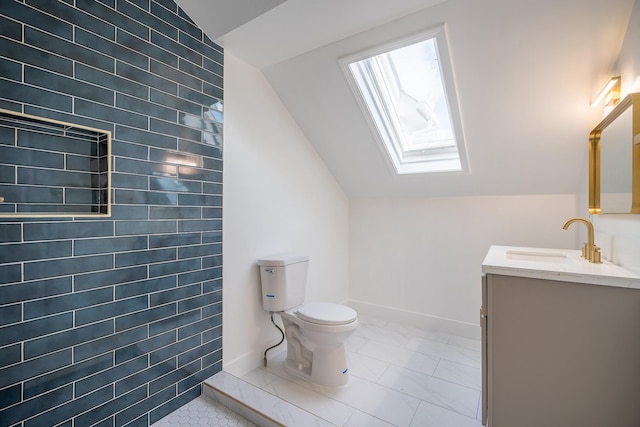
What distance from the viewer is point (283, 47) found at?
6.77 feet

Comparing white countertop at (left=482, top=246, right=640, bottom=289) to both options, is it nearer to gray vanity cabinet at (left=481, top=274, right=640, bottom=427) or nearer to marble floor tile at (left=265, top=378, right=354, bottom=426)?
gray vanity cabinet at (left=481, top=274, right=640, bottom=427)

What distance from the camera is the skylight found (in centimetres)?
211

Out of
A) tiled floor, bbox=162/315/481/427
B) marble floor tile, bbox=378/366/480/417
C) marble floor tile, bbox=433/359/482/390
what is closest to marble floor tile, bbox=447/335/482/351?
tiled floor, bbox=162/315/481/427

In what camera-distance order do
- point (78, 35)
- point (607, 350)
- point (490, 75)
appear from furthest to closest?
point (490, 75) < point (78, 35) < point (607, 350)

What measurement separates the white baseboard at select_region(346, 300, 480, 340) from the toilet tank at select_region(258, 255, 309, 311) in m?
1.33

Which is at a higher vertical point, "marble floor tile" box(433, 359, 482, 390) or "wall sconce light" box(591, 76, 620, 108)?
"wall sconce light" box(591, 76, 620, 108)

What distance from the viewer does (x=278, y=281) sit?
227 cm

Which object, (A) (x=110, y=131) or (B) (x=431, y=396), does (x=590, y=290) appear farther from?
(A) (x=110, y=131)

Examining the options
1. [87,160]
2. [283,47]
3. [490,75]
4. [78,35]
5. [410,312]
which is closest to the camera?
[78,35]

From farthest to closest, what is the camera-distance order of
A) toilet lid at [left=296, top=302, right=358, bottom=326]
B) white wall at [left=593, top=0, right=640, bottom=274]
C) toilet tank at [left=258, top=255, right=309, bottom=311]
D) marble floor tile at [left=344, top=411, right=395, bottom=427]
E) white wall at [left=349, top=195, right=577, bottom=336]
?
white wall at [left=349, top=195, right=577, bottom=336] < toilet tank at [left=258, top=255, right=309, bottom=311] < toilet lid at [left=296, top=302, right=358, bottom=326] < marble floor tile at [left=344, top=411, right=395, bottom=427] < white wall at [left=593, top=0, right=640, bottom=274]

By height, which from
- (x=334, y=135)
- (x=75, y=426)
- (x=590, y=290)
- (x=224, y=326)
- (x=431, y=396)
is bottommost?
(x=431, y=396)

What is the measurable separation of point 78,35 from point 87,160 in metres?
0.56

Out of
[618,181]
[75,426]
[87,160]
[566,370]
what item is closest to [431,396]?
[566,370]

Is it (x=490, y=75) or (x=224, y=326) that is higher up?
(x=490, y=75)
